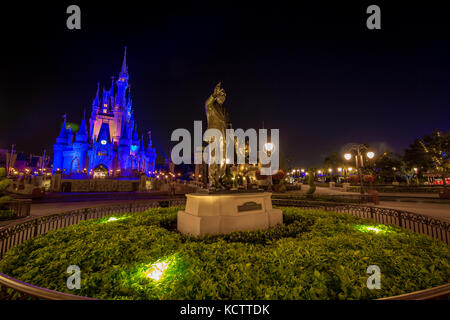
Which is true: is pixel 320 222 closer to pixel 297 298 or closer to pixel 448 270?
pixel 448 270

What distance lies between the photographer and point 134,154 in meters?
65.5

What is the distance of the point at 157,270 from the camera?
3221 millimetres

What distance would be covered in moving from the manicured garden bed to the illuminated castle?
157ft

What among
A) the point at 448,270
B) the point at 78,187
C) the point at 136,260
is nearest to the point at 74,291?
the point at 136,260

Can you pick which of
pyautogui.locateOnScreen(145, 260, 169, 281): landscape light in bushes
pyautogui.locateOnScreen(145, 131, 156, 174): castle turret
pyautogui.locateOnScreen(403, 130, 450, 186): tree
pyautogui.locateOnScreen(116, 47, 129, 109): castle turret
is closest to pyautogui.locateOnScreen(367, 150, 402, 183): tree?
pyautogui.locateOnScreen(403, 130, 450, 186): tree

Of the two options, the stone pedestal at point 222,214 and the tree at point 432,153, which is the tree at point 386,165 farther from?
the stone pedestal at point 222,214

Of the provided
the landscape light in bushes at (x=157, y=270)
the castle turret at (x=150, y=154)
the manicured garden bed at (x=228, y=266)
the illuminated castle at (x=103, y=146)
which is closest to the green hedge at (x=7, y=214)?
the manicured garden bed at (x=228, y=266)

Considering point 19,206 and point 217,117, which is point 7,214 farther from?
point 217,117

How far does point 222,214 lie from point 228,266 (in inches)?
91.2

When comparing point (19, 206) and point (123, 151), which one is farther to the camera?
point (123, 151)

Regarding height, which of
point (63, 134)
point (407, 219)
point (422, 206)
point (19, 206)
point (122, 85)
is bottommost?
point (422, 206)

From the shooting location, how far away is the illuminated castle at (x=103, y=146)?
5684cm

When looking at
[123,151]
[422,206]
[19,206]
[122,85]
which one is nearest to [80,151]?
[123,151]

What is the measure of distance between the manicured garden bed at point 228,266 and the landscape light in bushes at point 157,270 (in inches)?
0.6
